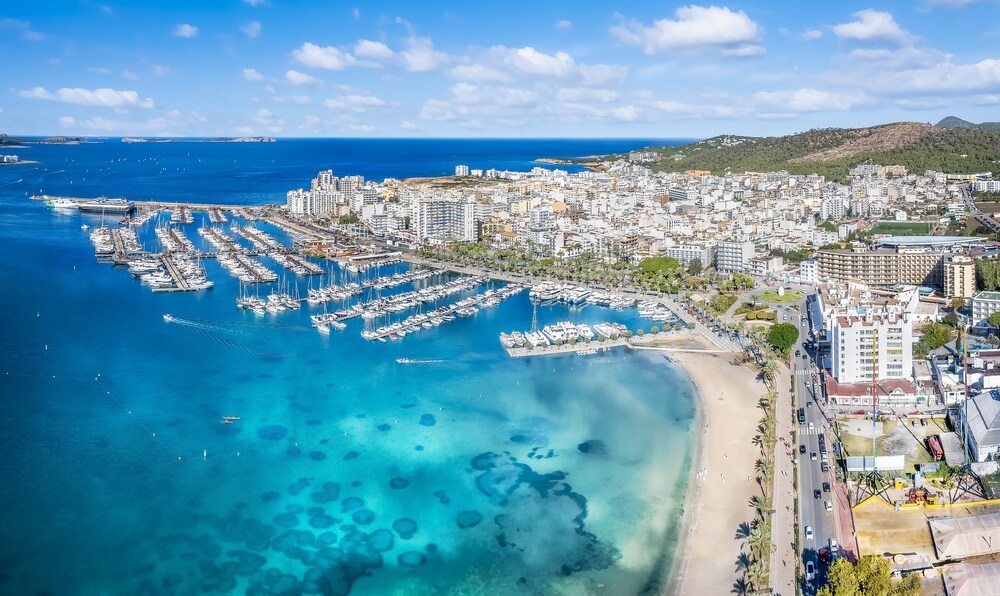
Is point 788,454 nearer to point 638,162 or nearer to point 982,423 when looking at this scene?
point 982,423

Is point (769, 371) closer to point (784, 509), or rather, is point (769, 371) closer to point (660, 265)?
point (784, 509)

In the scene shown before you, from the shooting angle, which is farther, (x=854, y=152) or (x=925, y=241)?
(x=854, y=152)

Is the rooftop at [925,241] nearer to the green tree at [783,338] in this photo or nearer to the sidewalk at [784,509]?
the green tree at [783,338]

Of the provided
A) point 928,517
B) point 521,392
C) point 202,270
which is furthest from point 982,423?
point 202,270

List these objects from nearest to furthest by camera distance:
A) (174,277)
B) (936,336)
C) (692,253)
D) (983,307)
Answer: (936,336) < (983,307) < (174,277) < (692,253)

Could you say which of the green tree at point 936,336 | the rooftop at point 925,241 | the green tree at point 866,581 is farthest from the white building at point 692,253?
the green tree at point 866,581

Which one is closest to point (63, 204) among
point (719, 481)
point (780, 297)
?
point (780, 297)

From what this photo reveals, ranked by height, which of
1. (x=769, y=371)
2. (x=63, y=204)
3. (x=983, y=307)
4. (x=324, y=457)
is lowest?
(x=324, y=457)
